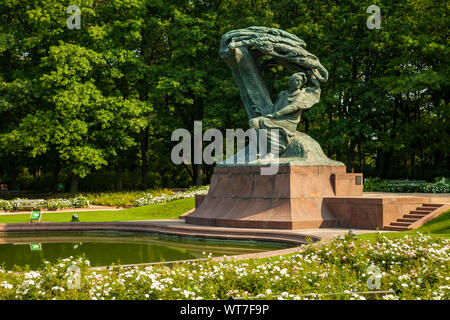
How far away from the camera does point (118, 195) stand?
30.0m

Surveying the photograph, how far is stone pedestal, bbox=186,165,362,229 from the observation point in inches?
668

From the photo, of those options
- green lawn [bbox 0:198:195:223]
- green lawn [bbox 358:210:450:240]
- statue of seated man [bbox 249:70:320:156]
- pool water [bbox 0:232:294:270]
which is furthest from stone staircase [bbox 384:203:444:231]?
green lawn [bbox 0:198:195:223]

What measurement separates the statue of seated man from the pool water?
472 cm

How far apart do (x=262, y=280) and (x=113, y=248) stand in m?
7.64

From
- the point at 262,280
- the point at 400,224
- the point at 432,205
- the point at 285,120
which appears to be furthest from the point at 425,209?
the point at 262,280

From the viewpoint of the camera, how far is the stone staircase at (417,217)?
613 inches

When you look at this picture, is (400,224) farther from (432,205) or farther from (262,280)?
(262,280)

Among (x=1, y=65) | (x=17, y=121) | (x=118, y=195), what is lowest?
(x=118, y=195)

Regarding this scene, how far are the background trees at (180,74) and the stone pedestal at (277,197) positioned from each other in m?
14.5

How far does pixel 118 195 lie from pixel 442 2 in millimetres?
23152

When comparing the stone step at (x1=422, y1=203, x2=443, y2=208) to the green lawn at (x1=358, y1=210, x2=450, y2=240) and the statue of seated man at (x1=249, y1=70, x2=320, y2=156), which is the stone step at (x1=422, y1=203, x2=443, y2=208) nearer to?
the green lawn at (x1=358, y1=210, x2=450, y2=240)

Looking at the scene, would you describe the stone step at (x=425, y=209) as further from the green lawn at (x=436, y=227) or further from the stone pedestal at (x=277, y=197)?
the stone pedestal at (x=277, y=197)
